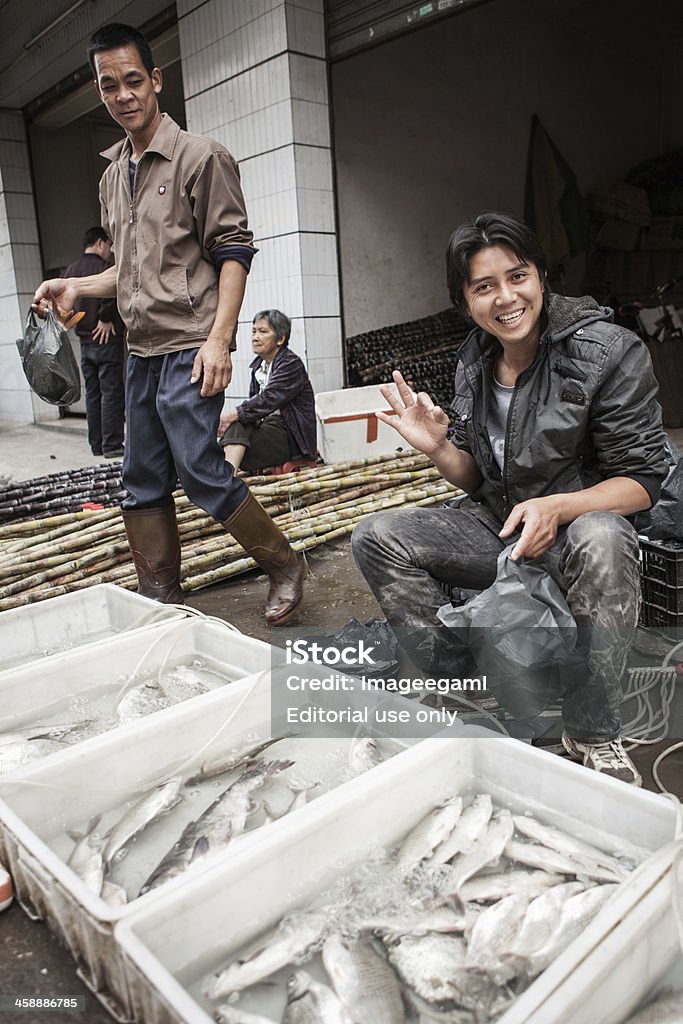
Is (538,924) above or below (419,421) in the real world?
below

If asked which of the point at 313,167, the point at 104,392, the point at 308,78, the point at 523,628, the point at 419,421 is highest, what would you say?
the point at 308,78

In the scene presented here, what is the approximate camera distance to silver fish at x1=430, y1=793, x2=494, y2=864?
1.59m

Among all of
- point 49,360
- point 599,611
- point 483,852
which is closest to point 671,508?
point 599,611

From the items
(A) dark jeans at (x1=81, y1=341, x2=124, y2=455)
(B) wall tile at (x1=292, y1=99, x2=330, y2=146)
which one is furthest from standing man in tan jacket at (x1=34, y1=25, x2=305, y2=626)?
(A) dark jeans at (x1=81, y1=341, x2=124, y2=455)

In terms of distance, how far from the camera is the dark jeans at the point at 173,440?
296 centimetres

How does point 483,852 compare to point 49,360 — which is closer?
point 483,852

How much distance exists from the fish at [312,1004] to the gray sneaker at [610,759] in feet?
3.13

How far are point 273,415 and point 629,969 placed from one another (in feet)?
15.1

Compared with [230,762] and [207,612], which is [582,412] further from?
[207,612]

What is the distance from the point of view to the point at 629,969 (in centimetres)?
119

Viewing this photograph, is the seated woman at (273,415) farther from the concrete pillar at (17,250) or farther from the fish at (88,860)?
the concrete pillar at (17,250)

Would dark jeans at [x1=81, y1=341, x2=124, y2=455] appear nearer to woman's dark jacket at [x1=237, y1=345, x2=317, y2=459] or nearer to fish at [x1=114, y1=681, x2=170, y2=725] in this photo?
woman's dark jacket at [x1=237, y1=345, x2=317, y2=459]

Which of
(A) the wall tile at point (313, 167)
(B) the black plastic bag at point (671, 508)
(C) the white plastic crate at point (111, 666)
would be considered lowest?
(C) the white plastic crate at point (111, 666)

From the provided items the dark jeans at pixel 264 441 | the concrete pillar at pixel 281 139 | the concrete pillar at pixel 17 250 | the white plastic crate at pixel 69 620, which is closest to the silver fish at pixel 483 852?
the white plastic crate at pixel 69 620
